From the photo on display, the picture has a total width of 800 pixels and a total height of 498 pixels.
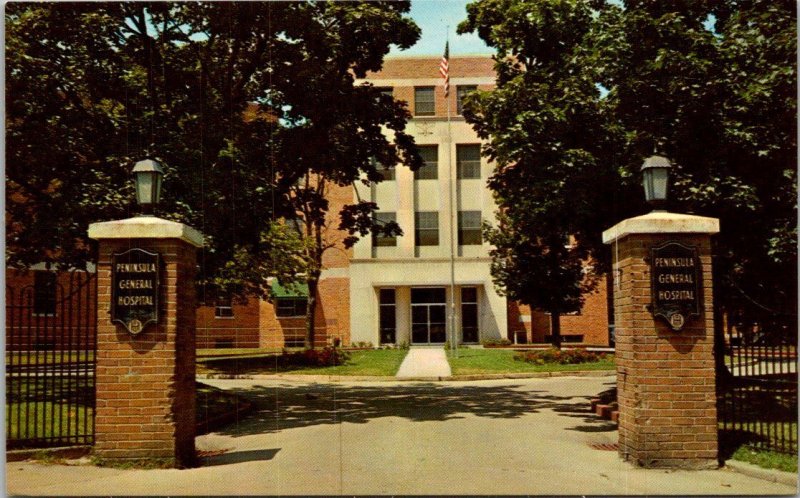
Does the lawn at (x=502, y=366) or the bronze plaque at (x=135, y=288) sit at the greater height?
the bronze plaque at (x=135, y=288)

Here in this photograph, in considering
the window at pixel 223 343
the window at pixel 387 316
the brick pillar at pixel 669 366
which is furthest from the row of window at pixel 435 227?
the brick pillar at pixel 669 366

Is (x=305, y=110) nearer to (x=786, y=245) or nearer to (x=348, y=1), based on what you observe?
(x=348, y=1)

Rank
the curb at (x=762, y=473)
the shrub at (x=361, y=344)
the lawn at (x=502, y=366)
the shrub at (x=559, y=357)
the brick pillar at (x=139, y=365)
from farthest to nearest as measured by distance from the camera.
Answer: the shrub at (x=361, y=344)
the shrub at (x=559, y=357)
the lawn at (x=502, y=366)
the brick pillar at (x=139, y=365)
the curb at (x=762, y=473)

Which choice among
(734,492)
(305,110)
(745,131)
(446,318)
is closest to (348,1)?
(305,110)

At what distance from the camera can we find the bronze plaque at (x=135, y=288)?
767cm

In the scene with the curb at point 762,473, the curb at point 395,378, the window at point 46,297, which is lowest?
the curb at point 395,378

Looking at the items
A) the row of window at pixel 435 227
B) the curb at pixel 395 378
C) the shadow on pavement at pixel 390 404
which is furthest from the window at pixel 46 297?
the row of window at pixel 435 227

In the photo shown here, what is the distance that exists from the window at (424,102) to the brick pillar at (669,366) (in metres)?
28.1

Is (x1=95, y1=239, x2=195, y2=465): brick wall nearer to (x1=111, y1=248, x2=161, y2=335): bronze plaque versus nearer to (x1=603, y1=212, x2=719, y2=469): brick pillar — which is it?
(x1=111, y1=248, x2=161, y2=335): bronze plaque

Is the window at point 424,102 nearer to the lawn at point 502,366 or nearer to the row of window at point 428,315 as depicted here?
the row of window at point 428,315

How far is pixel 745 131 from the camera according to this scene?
9.79 metres

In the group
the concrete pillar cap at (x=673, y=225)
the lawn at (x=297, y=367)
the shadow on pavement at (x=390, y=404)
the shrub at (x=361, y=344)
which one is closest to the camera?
the concrete pillar cap at (x=673, y=225)

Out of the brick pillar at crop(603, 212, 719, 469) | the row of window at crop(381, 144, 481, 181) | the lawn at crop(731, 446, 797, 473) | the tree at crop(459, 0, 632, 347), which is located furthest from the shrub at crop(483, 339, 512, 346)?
the brick pillar at crop(603, 212, 719, 469)

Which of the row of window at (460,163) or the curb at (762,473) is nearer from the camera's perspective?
the curb at (762,473)
